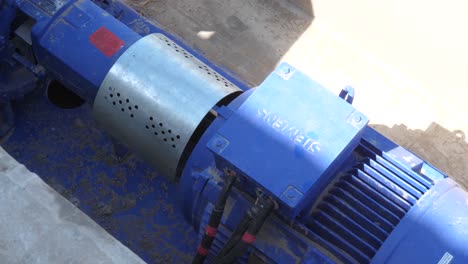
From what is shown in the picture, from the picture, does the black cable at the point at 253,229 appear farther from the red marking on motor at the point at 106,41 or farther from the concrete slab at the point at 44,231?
the red marking on motor at the point at 106,41

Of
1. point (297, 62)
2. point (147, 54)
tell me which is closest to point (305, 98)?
point (147, 54)

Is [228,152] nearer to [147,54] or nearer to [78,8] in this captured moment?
[147,54]

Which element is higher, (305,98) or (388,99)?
(388,99)

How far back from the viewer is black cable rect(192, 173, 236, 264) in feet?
5.46

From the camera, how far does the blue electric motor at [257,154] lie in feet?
5.36

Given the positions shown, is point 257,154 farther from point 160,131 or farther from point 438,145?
point 438,145

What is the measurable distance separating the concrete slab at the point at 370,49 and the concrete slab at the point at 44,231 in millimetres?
1693

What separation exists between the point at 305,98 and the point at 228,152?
27cm

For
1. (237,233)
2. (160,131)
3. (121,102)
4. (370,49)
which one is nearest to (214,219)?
(237,233)

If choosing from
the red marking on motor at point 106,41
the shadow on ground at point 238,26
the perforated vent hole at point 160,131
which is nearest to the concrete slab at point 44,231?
the perforated vent hole at point 160,131

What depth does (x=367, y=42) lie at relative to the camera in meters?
3.11

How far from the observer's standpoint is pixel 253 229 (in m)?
1.63

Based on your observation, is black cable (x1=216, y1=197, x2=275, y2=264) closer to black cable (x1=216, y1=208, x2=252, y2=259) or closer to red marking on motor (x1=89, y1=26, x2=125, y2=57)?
black cable (x1=216, y1=208, x2=252, y2=259)

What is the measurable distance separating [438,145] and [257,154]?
5.10ft
